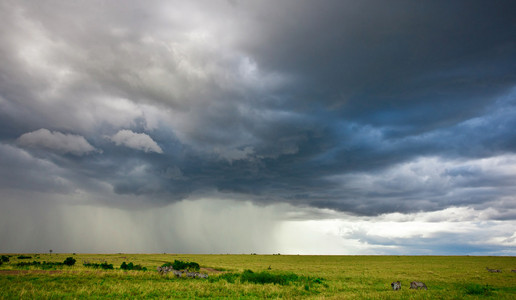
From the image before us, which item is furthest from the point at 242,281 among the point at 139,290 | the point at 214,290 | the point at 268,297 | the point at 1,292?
the point at 1,292

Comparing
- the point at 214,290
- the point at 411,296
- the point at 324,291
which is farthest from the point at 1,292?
the point at 411,296

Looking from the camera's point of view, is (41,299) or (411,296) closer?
(41,299)

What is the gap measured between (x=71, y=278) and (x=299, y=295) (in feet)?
74.7

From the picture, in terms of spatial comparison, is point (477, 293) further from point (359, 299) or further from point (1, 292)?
point (1, 292)

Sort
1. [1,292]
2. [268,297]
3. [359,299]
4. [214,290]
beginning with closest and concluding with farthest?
[1,292], [359,299], [268,297], [214,290]

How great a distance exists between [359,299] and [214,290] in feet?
41.0

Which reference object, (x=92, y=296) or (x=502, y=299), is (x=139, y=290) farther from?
(x=502, y=299)

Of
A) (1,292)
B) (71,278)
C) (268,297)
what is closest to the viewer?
(1,292)

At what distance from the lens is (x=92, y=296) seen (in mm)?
21781

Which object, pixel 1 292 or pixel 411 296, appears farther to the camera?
pixel 411 296

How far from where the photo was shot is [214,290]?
26.6 meters

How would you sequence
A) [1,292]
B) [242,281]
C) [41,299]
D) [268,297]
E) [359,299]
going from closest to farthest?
1. [41,299]
2. [1,292]
3. [359,299]
4. [268,297]
5. [242,281]

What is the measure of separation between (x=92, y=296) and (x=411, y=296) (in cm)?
2485

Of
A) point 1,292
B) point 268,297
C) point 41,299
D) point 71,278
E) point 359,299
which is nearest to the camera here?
point 41,299
